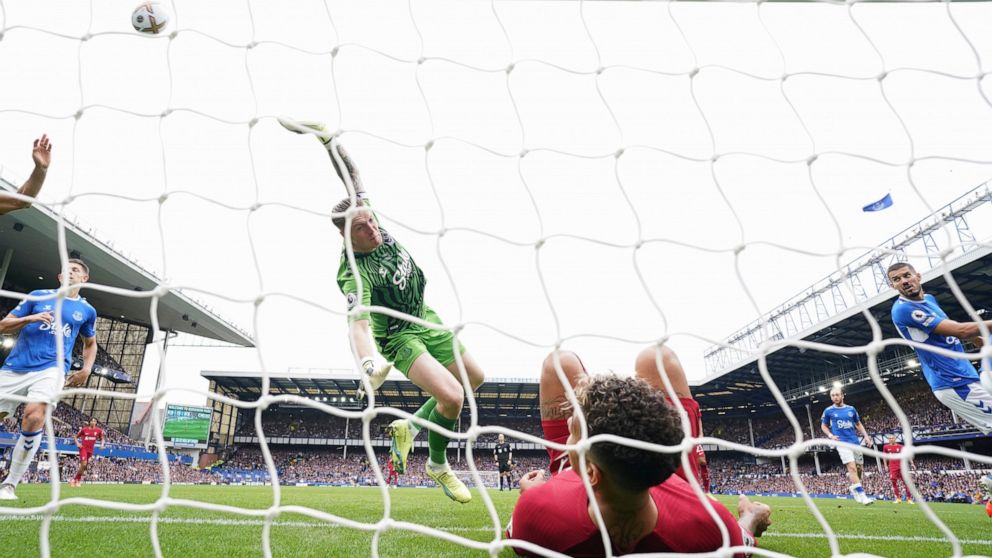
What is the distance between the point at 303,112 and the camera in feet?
9.60

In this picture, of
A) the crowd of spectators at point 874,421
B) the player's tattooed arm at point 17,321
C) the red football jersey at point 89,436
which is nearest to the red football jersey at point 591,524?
the player's tattooed arm at point 17,321

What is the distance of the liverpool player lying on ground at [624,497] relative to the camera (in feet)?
4.96

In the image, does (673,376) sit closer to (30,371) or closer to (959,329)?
(959,329)

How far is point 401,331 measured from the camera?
3.77 m

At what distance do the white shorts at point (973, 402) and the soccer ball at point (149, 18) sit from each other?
6113 mm

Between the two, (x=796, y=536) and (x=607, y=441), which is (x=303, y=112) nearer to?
(x=607, y=441)

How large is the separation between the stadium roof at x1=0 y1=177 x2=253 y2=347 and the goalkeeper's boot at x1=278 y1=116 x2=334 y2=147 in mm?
17404

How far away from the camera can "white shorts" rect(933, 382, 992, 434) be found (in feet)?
13.6

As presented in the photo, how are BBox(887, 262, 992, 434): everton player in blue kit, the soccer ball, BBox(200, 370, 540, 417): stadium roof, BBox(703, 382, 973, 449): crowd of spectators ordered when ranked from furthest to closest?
1. BBox(200, 370, 540, 417): stadium roof
2. BBox(703, 382, 973, 449): crowd of spectators
3. BBox(887, 262, 992, 434): everton player in blue kit
4. the soccer ball

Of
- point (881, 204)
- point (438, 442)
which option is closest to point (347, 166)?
point (438, 442)

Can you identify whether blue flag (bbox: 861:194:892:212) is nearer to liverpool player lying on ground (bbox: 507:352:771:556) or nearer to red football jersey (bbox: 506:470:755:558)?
liverpool player lying on ground (bbox: 507:352:771:556)

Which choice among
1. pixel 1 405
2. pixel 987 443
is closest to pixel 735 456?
pixel 987 443

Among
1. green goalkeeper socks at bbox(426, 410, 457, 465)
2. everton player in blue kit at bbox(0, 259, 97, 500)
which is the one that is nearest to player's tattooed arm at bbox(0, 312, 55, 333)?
everton player in blue kit at bbox(0, 259, 97, 500)

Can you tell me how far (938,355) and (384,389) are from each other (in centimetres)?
3328
